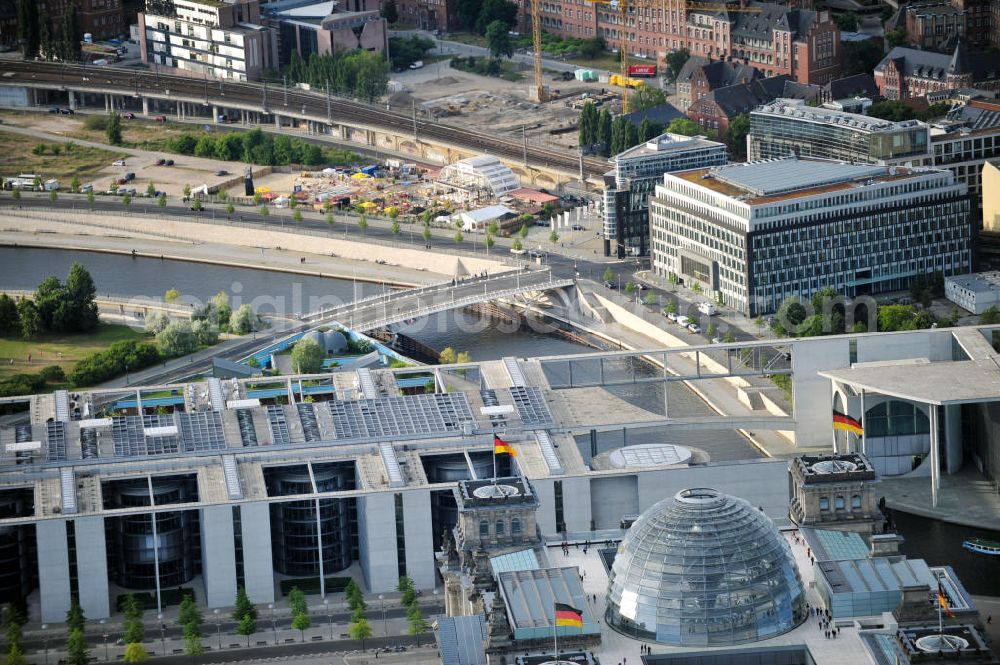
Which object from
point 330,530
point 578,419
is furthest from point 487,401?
point 330,530

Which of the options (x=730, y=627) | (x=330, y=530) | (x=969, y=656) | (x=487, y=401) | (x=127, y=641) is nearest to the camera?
(x=969, y=656)

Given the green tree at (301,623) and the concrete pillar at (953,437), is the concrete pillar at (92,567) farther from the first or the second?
the concrete pillar at (953,437)

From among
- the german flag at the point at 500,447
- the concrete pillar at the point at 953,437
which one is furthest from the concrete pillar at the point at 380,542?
the concrete pillar at the point at 953,437

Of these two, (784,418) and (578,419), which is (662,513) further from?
(784,418)

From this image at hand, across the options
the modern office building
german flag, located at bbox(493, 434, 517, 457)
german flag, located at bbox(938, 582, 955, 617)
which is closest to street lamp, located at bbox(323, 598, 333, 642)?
the modern office building

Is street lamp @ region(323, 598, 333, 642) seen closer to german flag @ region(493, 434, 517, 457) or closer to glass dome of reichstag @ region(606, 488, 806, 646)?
german flag @ region(493, 434, 517, 457)

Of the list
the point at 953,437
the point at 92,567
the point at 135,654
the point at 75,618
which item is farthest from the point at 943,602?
the point at 92,567
